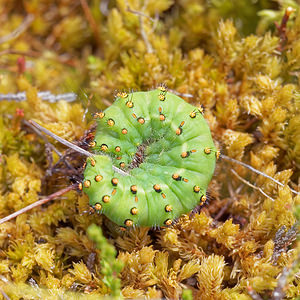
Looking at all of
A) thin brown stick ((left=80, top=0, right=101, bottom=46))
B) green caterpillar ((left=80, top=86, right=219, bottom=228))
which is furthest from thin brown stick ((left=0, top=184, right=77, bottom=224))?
thin brown stick ((left=80, top=0, right=101, bottom=46))

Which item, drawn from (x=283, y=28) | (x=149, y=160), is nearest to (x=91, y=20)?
(x=283, y=28)

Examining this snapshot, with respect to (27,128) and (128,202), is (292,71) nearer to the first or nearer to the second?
(128,202)

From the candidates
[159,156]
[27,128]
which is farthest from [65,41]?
[159,156]

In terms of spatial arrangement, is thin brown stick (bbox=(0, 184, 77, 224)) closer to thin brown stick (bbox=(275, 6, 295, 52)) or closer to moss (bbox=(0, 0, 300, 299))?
moss (bbox=(0, 0, 300, 299))

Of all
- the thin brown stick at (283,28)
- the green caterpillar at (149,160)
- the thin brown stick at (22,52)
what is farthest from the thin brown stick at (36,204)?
the thin brown stick at (283,28)

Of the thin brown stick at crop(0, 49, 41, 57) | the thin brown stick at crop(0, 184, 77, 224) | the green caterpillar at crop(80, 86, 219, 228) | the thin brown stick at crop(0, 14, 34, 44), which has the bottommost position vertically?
the thin brown stick at crop(0, 184, 77, 224)

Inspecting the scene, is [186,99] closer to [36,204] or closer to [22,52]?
[36,204]
